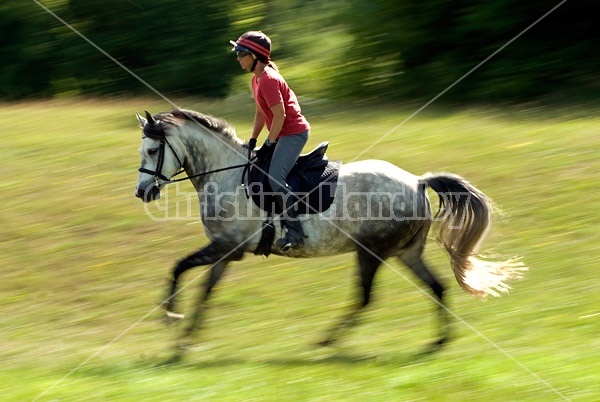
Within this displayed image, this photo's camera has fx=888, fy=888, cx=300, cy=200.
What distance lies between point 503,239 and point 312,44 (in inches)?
623

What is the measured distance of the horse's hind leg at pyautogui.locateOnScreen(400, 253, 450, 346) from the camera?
9039 mm

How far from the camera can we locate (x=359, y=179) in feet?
30.2

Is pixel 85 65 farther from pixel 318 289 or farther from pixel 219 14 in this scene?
pixel 318 289

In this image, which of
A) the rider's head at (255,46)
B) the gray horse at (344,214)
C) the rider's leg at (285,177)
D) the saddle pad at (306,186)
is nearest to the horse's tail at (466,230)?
the gray horse at (344,214)

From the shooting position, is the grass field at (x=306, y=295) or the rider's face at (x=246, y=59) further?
the rider's face at (x=246, y=59)

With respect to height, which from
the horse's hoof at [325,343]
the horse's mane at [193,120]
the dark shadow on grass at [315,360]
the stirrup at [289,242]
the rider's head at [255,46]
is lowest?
the horse's hoof at [325,343]

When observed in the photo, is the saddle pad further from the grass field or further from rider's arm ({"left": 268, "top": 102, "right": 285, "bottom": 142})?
the grass field

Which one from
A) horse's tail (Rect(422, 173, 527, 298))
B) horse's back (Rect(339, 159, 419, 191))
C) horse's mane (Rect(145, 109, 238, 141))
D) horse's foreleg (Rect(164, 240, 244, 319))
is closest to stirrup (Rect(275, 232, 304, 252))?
horse's foreleg (Rect(164, 240, 244, 319))

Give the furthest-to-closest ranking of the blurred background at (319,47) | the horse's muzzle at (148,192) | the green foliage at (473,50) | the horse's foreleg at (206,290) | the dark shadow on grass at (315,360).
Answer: the blurred background at (319,47)
the green foliage at (473,50)
the horse's foreleg at (206,290)
the horse's muzzle at (148,192)
the dark shadow on grass at (315,360)

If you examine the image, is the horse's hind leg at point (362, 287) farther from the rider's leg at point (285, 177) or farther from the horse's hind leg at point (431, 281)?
the rider's leg at point (285, 177)

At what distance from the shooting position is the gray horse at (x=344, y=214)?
9.12 metres

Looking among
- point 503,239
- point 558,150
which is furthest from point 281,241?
point 558,150

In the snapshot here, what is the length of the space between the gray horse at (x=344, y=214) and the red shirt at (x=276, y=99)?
59 centimetres

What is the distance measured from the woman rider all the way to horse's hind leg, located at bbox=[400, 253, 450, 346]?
115cm
